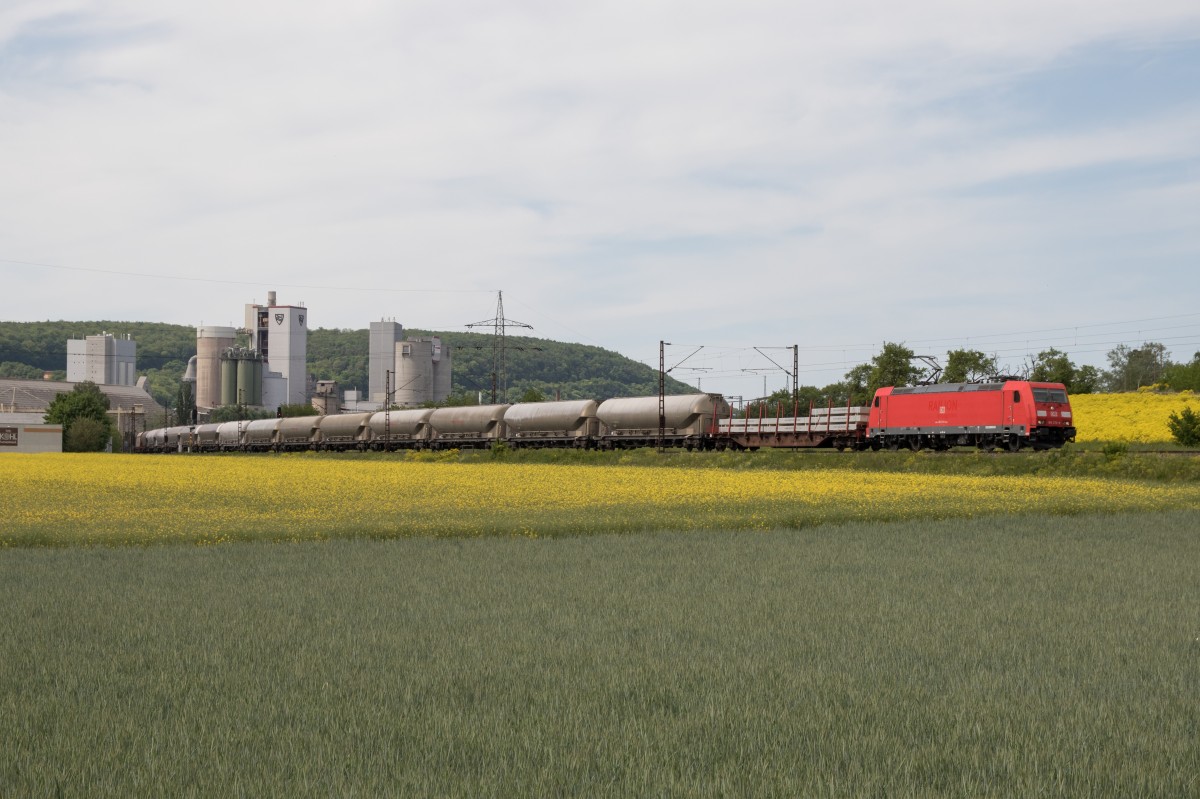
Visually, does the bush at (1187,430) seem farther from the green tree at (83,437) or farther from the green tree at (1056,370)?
the green tree at (83,437)

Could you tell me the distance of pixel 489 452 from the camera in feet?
259

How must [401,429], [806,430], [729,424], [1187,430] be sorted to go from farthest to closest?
1. [401,429]
2. [729,424]
3. [806,430]
4. [1187,430]

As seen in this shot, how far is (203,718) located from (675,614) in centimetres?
733

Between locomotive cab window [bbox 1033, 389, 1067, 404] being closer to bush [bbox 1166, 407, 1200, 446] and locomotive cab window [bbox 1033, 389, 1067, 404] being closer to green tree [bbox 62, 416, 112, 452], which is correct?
bush [bbox 1166, 407, 1200, 446]

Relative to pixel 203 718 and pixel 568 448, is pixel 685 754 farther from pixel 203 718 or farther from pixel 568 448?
pixel 568 448

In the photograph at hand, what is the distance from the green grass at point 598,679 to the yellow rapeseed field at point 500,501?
7275 millimetres

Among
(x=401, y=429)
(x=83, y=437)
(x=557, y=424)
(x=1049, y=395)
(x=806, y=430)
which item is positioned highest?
(x=1049, y=395)

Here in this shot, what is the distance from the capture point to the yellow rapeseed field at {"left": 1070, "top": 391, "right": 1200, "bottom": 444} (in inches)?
2803

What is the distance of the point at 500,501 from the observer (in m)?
37.4

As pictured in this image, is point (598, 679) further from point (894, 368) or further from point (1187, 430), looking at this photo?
point (894, 368)

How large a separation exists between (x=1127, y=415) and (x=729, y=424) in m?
27.5

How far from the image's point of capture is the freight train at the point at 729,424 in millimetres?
58625

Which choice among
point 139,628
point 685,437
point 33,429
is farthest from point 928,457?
point 33,429

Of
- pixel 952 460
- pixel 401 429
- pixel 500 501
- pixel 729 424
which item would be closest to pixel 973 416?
pixel 952 460
